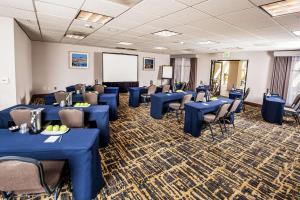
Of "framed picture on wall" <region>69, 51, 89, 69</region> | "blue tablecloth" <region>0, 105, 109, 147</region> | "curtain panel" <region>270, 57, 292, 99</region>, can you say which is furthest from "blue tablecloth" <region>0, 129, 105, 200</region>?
"curtain panel" <region>270, 57, 292, 99</region>

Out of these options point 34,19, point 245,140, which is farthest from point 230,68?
point 34,19

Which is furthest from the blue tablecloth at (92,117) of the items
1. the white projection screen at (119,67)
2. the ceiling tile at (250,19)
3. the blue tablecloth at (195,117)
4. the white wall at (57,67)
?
the white projection screen at (119,67)

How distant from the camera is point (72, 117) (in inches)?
116

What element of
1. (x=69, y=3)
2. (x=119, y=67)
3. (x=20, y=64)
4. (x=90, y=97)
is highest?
(x=69, y=3)

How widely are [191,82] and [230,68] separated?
4.07m

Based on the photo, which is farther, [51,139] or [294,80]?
[294,80]

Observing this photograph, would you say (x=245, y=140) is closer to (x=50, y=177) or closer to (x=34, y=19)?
(x=50, y=177)

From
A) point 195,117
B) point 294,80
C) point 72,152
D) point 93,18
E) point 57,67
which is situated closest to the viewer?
point 72,152

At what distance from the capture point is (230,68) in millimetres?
13328

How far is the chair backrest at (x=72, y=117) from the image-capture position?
2.91m

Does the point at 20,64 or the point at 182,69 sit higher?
the point at 182,69

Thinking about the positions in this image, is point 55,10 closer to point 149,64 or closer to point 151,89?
point 151,89

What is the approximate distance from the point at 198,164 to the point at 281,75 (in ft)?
22.1

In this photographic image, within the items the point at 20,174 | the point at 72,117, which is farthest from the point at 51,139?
the point at 72,117
